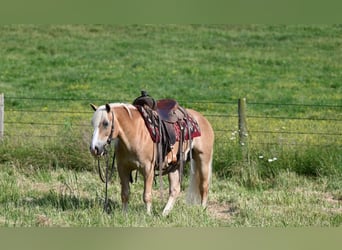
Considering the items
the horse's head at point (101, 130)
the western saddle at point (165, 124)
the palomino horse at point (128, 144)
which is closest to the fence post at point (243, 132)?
the palomino horse at point (128, 144)

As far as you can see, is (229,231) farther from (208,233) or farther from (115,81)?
→ (115,81)

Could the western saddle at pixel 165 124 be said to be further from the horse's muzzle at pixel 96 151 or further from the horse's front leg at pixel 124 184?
the horse's muzzle at pixel 96 151

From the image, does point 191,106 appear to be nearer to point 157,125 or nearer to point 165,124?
point 165,124

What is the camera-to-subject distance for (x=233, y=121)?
40.2ft

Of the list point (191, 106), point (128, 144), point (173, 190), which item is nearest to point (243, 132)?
point (173, 190)

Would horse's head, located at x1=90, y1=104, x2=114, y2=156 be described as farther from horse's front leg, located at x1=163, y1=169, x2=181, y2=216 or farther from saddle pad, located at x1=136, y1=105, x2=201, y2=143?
horse's front leg, located at x1=163, y1=169, x2=181, y2=216

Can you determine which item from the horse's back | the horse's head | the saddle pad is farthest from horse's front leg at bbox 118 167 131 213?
the horse's back

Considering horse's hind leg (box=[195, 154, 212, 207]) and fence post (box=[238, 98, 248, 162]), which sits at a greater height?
fence post (box=[238, 98, 248, 162])

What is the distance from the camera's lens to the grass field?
260 inches

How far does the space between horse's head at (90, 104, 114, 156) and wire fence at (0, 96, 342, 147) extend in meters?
3.03

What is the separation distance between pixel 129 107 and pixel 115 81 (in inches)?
462

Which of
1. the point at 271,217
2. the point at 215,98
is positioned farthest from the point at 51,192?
the point at 215,98

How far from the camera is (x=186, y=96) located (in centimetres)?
1639

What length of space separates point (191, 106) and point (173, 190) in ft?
27.7
